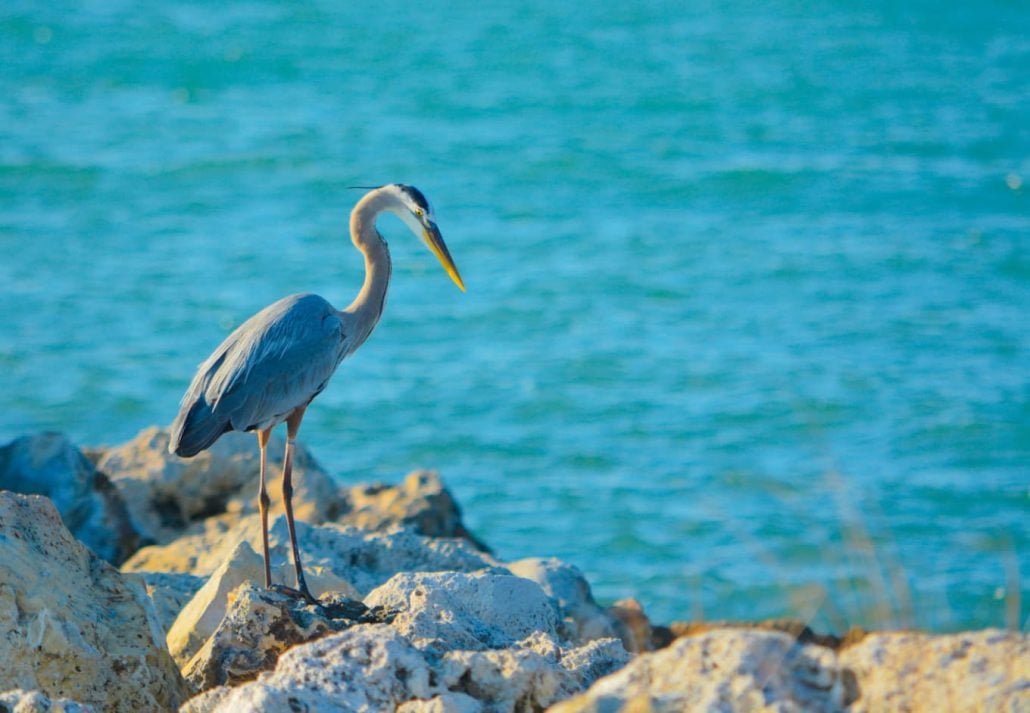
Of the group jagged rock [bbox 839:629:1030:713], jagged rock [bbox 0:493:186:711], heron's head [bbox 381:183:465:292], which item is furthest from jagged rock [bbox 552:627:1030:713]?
heron's head [bbox 381:183:465:292]

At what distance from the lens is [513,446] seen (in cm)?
1794

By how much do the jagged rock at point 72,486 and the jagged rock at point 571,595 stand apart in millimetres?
2659

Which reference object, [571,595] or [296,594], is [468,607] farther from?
[571,595]

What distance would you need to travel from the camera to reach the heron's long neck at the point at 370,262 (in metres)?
7.38

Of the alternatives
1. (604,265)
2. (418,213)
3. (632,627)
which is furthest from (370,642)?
(604,265)

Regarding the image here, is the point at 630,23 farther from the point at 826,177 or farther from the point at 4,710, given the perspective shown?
the point at 4,710

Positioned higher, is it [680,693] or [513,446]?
[680,693]

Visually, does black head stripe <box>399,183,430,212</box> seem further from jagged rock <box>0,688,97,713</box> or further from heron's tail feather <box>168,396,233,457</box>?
jagged rock <box>0,688,97,713</box>

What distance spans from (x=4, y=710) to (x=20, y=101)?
3180 cm

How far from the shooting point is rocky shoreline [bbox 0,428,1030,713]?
3605 millimetres

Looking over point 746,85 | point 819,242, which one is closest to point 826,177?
point 819,242

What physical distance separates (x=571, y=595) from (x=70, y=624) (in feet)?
10.8

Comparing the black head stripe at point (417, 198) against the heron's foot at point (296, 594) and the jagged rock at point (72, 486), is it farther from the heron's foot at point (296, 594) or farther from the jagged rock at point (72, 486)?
the jagged rock at point (72, 486)

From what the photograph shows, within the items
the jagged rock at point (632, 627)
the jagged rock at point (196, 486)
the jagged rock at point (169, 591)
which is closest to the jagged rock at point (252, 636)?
the jagged rock at point (169, 591)
